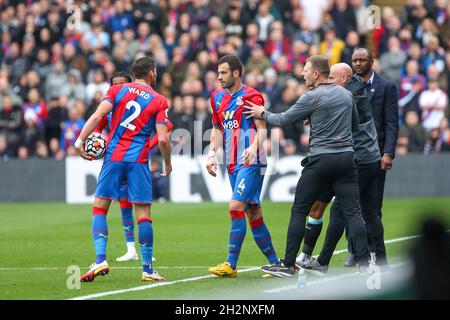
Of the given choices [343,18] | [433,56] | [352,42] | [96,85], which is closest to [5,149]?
[96,85]

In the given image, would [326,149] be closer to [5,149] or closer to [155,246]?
[155,246]

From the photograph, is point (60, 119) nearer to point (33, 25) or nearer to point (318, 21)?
point (33, 25)

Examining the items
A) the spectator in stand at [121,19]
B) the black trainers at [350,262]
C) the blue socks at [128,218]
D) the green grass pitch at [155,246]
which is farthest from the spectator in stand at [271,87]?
the black trainers at [350,262]

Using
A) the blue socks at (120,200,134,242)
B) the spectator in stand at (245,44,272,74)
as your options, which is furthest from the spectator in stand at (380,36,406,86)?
the blue socks at (120,200,134,242)

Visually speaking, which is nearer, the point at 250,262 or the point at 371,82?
the point at 371,82

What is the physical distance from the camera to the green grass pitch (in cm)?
834

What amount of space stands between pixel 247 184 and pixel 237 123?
649mm

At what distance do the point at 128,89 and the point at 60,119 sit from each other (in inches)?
574

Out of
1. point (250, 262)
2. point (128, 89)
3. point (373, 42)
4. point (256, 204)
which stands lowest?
point (250, 262)

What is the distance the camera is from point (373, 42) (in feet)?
75.8

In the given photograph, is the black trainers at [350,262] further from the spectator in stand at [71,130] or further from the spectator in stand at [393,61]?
the spectator in stand at [71,130]

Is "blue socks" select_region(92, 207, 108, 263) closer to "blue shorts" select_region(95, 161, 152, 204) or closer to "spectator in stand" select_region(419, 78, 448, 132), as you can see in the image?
"blue shorts" select_region(95, 161, 152, 204)
